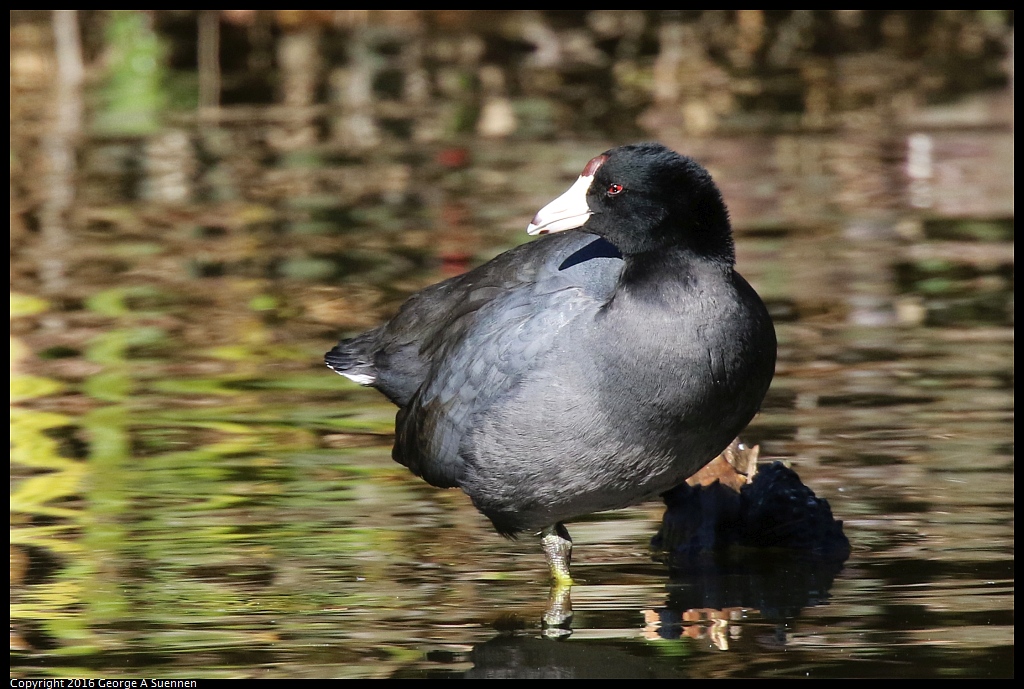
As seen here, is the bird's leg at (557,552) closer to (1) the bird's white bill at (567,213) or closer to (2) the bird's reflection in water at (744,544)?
(2) the bird's reflection in water at (744,544)

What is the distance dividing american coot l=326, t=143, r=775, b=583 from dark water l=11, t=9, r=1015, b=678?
348 millimetres

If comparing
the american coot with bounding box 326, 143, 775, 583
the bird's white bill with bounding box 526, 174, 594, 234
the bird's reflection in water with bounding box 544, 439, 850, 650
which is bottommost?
the bird's reflection in water with bounding box 544, 439, 850, 650

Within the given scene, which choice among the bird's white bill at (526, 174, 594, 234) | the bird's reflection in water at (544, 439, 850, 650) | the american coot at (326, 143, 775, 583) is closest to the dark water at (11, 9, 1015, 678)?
the bird's reflection in water at (544, 439, 850, 650)

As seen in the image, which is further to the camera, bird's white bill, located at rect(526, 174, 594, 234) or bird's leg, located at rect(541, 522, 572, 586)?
bird's leg, located at rect(541, 522, 572, 586)

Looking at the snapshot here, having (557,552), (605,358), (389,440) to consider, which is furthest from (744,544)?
(389,440)

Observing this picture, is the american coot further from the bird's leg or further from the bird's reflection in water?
the bird's reflection in water

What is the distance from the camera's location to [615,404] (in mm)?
3846

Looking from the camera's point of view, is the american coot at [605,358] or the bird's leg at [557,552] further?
the bird's leg at [557,552]

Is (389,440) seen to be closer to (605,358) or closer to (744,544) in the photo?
(744,544)

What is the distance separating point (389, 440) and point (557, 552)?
138 cm

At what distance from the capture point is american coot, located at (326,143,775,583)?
379 cm

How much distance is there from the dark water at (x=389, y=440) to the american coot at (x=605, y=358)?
0.35 meters

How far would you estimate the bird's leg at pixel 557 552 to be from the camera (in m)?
4.25

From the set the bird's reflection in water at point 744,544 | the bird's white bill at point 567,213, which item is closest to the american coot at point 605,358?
the bird's white bill at point 567,213
